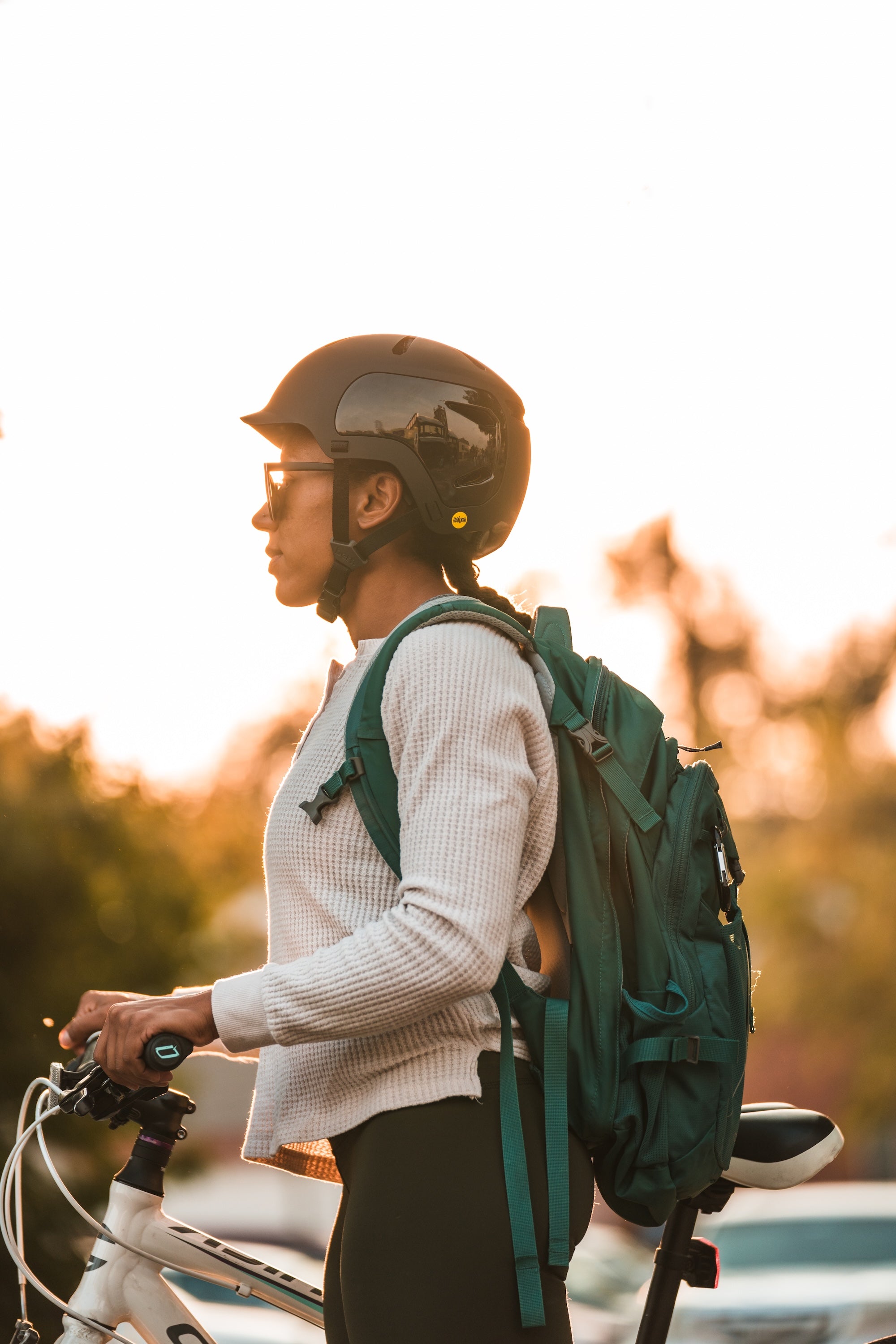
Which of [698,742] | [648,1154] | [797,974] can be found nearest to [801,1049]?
[797,974]

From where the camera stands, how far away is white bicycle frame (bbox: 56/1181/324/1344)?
6.35 ft

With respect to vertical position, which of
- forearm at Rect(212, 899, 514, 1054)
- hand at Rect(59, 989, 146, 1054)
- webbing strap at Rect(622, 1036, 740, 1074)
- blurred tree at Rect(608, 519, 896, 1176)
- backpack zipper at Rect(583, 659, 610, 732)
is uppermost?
blurred tree at Rect(608, 519, 896, 1176)

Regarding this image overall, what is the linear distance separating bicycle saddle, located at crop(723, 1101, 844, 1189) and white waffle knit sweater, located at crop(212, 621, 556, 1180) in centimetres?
68

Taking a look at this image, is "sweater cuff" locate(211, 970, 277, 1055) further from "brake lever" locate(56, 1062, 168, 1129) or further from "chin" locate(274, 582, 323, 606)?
"chin" locate(274, 582, 323, 606)

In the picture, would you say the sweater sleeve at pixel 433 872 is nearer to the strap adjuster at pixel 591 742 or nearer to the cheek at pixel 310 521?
the strap adjuster at pixel 591 742

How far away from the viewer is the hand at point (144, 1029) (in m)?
1.54

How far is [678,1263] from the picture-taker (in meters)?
2.11

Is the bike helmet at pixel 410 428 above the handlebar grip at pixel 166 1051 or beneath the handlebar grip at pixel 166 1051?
above

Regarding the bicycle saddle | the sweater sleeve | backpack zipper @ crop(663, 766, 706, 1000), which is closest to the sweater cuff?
the sweater sleeve

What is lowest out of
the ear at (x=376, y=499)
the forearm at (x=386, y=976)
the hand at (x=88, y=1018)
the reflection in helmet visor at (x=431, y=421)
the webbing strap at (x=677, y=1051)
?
the webbing strap at (x=677, y=1051)

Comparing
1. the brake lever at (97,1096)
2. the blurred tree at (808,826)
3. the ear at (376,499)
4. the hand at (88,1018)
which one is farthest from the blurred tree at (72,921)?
the blurred tree at (808,826)

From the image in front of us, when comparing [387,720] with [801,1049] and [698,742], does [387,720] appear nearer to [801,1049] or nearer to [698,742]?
[698,742]

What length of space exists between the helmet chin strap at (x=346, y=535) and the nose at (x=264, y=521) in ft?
0.37

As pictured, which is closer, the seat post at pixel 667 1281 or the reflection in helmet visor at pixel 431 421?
the reflection in helmet visor at pixel 431 421
